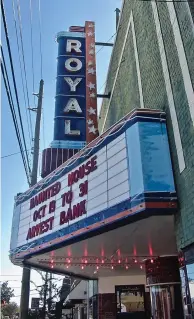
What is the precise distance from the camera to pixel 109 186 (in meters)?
7.32

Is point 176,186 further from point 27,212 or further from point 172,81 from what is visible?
point 27,212

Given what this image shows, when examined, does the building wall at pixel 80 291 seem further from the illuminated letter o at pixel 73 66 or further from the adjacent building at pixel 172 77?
the adjacent building at pixel 172 77

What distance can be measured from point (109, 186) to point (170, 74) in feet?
8.75

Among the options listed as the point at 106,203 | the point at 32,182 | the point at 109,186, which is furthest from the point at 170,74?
the point at 32,182

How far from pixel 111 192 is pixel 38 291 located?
1347 inches

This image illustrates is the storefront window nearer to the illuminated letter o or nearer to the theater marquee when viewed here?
the theater marquee

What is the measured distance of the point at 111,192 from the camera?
7.21 meters

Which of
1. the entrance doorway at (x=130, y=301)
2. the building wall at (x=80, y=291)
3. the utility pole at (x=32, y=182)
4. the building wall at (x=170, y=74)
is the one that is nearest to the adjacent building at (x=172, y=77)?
the building wall at (x=170, y=74)

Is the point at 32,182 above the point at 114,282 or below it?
above

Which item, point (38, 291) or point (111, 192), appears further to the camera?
point (38, 291)

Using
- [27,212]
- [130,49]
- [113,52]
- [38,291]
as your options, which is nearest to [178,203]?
[27,212]

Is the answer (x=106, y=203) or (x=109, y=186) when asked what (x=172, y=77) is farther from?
(x=106, y=203)

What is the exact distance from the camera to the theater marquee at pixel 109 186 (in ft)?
21.4

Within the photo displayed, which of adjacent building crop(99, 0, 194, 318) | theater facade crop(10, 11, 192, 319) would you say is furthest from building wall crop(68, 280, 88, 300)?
adjacent building crop(99, 0, 194, 318)
